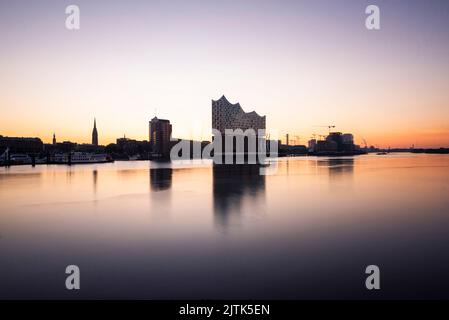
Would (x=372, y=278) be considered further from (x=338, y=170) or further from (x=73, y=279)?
(x=338, y=170)

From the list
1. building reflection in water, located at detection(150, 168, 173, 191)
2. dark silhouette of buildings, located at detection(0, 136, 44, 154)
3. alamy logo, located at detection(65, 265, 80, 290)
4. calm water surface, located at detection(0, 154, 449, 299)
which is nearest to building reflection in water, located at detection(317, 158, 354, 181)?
building reflection in water, located at detection(150, 168, 173, 191)

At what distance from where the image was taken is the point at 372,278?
26.9ft

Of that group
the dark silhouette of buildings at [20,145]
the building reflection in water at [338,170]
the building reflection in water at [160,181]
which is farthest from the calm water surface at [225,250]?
the dark silhouette of buildings at [20,145]

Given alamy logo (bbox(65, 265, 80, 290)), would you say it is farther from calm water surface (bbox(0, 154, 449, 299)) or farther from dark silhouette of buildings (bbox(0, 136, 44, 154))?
dark silhouette of buildings (bbox(0, 136, 44, 154))

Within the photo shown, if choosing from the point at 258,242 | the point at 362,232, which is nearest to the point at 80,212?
the point at 258,242

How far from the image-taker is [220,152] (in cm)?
18812

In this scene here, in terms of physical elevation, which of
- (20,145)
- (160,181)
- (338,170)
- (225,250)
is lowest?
(225,250)

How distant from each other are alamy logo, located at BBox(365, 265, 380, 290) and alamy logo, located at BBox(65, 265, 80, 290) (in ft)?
26.8

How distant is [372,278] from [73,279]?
28.5 ft

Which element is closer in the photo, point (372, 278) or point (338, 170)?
point (372, 278)

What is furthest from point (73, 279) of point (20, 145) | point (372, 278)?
point (20, 145)

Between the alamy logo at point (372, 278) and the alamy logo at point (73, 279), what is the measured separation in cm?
817

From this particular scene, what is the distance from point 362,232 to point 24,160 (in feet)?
396
